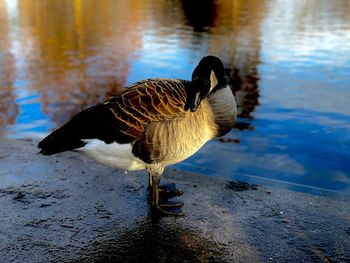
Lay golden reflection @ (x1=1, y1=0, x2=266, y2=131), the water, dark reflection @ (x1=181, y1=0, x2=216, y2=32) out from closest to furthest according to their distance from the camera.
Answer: the water → golden reflection @ (x1=1, y1=0, x2=266, y2=131) → dark reflection @ (x1=181, y1=0, x2=216, y2=32)

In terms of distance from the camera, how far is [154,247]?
3.79m

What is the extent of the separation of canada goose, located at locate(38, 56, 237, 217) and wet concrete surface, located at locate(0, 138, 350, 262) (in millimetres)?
437

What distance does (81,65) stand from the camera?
43.1 feet

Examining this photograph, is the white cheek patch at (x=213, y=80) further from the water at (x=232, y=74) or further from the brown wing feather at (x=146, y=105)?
the water at (x=232, y=74)

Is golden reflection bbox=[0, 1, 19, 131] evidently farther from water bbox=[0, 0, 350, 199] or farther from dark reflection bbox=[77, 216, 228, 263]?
dark reflection bbox=[77, 216, 228, 263]

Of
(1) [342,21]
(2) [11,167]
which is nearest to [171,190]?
(2) [11,167]

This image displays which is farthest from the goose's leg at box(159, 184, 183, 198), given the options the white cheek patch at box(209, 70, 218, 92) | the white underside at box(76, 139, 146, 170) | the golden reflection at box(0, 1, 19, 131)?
the golden reflection at box(0, 1, 19, 131)

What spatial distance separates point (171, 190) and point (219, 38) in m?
13.3

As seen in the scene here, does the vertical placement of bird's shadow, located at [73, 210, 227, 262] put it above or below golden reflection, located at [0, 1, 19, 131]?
below

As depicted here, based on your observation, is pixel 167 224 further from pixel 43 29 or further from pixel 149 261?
pixel 43 29

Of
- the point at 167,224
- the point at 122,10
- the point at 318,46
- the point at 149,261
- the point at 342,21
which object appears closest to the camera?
the point at 149,261

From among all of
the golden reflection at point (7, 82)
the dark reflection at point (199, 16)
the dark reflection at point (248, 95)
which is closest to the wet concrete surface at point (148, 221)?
the golden reflection at point (7, 82)

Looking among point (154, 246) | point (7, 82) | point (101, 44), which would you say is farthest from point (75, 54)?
point (154, 246)

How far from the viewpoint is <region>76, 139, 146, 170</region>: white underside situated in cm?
430
